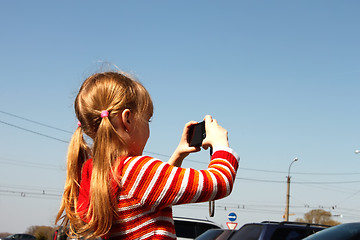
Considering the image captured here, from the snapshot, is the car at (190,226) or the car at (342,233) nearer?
the car at (342,233)

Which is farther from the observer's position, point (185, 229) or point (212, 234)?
point (185, 229)

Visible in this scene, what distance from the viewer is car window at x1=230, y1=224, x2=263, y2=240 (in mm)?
7066

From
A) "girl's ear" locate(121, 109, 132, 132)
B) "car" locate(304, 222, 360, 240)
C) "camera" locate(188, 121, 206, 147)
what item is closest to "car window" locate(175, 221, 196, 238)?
"car" locate(304, 222, 360, 240)

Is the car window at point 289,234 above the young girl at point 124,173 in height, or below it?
below

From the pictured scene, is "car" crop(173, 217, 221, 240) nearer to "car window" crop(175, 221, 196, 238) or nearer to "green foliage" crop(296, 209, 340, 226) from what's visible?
"car window" crop(175, 221, 196, 238)

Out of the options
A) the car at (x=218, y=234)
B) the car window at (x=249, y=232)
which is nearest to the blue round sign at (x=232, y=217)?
the car at (x=218, y=234)

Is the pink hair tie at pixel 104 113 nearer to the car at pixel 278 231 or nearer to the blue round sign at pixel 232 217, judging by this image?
the car at pixel 278 231

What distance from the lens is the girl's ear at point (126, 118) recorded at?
6.59ft

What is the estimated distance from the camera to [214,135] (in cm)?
209

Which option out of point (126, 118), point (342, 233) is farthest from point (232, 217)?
point (126, 118)

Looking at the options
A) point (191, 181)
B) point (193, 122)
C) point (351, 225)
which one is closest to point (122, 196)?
point (191, 181)

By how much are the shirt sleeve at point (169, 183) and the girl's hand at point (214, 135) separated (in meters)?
0.15

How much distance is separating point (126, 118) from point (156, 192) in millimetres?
340

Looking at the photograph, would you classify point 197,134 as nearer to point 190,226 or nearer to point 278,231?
point 278,231
